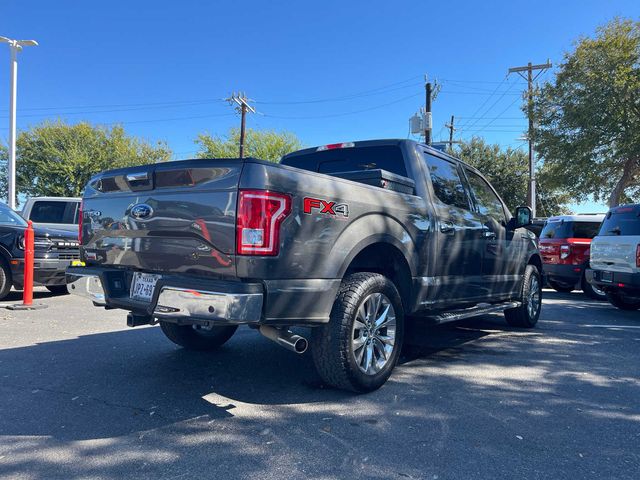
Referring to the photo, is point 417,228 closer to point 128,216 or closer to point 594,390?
point 594,390

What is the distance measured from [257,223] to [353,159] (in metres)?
2.26

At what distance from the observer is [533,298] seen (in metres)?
6.75

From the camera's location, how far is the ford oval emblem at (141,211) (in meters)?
3.41

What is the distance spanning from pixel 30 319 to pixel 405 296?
5.33 metres

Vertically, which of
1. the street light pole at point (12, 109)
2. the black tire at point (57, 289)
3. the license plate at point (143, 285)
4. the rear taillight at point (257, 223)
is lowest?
the black tire at point (57, 289)

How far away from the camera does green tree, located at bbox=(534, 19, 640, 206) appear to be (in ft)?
51.8

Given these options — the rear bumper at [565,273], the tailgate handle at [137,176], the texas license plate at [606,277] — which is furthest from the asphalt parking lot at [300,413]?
the rear bumper at [565,273]

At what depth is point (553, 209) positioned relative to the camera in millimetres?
36312

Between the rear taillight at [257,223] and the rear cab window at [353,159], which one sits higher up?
the rear cab window at [353,159]

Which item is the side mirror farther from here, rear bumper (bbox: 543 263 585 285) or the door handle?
rear bumper (bbox: 543 263 585 285)

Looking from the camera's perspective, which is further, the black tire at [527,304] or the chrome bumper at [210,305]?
the black tire at [527,304]

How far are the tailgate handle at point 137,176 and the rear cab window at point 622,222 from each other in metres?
7.31

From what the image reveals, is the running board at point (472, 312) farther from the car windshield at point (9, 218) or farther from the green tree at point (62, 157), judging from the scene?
the green tree at point (62, 157)

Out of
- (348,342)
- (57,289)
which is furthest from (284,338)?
(57,289)
